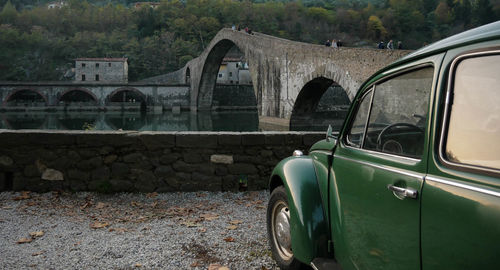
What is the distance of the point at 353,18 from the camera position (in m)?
84.3

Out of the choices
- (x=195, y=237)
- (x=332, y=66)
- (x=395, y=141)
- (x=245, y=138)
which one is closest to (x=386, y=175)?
(x=395, y=141)

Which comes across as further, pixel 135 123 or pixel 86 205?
pixel 135 123

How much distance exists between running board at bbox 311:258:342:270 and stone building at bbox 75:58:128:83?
61.9 meters

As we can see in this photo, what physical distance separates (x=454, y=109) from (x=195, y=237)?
8.18 feet

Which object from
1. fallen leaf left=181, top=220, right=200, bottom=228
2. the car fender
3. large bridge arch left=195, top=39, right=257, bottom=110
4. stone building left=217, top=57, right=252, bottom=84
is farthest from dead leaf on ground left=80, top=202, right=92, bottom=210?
stone building left=217, top=57, right=252, bottom=84

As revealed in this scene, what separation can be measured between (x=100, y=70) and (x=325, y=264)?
62.6 m

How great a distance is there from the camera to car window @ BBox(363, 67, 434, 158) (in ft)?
5.18

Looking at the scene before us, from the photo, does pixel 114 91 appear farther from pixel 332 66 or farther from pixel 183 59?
pixel 332 66

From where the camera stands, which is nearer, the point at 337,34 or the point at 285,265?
the point at 285,265

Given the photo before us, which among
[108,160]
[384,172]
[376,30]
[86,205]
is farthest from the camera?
[376,30]

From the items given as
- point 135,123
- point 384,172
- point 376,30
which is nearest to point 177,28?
point 376,30

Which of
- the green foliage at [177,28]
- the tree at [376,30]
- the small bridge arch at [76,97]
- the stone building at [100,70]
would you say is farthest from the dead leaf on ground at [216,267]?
the tree at [376,30]

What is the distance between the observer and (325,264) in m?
2.08

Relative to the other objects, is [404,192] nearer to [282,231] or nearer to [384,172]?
[384,172]
